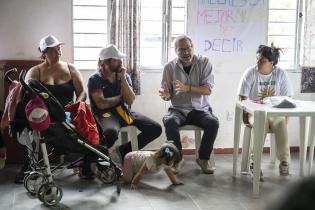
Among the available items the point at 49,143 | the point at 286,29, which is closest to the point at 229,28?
the point at 286,29

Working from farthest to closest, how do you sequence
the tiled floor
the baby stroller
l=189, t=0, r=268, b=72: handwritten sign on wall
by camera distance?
l=189, t=0, r=268, b=72: handwritten sign on wall → the tiled floor → the baby stroller

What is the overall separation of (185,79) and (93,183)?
1191 millimetres

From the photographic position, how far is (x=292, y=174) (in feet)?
12.6

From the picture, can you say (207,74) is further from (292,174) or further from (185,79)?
(292,174)

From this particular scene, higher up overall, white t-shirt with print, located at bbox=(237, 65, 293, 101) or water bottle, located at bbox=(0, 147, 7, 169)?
white t-shirt with print, located at bbox=(237, 65, 293, 101)

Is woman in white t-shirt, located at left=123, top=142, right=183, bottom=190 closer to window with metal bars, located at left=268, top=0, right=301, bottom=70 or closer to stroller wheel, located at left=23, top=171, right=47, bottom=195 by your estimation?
stroller wheel, located at left=23, top=171, right=47, bottom=195

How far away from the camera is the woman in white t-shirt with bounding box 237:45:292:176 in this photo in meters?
3.78

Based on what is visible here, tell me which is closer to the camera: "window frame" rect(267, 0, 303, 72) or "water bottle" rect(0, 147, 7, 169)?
"water bottle" rect(0, 147, 7, 169)

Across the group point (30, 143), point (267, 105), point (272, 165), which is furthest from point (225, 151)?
point (30, 143)

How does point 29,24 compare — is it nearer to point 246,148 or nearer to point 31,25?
point 31,25

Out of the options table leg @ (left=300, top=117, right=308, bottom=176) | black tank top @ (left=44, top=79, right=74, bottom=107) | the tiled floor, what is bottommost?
the tiled floor

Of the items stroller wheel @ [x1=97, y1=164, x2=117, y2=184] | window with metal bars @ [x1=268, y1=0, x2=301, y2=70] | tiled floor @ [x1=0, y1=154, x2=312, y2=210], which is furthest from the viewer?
window with metal bars @ [x1=268, y1=0, x2=301, y2=70]

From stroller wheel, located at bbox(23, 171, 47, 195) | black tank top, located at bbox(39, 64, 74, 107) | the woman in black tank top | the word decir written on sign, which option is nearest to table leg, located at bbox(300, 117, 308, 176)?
the word decir written on sign

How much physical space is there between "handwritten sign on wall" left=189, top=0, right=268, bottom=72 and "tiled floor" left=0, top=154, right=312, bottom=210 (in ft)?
3.90
